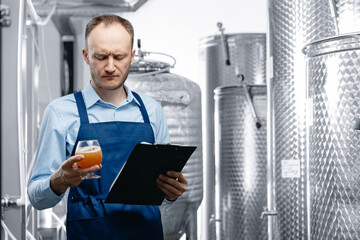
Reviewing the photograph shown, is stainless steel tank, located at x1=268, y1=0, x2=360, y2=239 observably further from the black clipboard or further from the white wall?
the white wall

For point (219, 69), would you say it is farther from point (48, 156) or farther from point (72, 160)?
point (72, 160)

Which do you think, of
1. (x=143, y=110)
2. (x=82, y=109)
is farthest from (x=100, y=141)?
(x=143, y=110)

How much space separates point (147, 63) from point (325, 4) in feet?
5.37

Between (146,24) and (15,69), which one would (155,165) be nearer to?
(15,69)

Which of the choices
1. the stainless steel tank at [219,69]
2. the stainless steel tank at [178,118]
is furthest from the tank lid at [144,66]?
the stainless steel tank at [219,69]

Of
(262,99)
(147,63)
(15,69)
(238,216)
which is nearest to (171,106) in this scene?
(147,63)

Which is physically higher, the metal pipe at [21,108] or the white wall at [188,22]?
the white wall at [188,22]

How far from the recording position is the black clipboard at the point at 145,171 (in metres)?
1.79

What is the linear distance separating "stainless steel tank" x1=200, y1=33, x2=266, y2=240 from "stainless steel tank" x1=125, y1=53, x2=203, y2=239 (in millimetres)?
1119

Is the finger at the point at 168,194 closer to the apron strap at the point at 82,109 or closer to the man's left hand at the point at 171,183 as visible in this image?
the man's left hand at the point at 171,183

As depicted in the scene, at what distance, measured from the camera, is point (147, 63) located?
4.03 meters

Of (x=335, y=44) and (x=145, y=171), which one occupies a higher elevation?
(x=335, y=44)

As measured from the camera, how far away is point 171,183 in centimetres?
201

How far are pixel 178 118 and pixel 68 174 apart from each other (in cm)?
227
